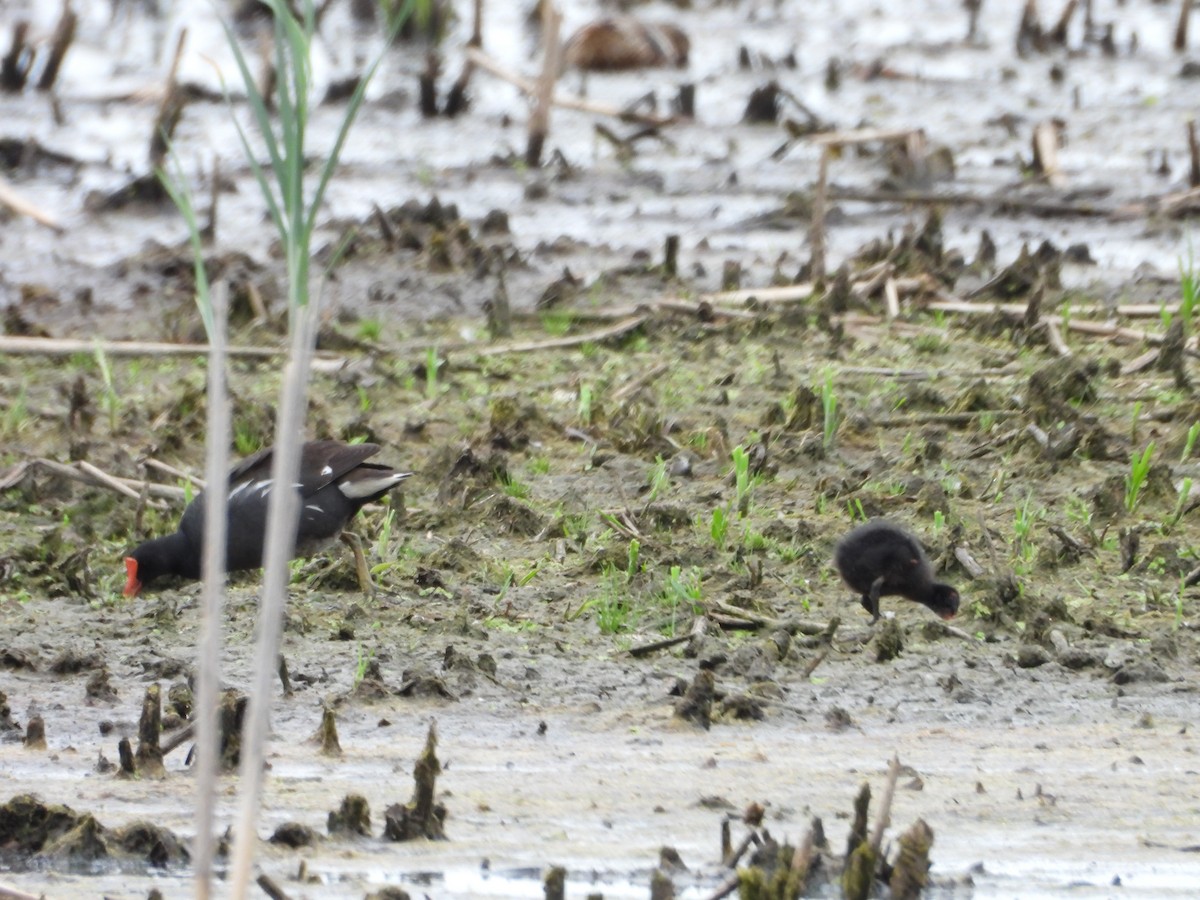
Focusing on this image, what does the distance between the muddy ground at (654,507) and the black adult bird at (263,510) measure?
0.15 metres

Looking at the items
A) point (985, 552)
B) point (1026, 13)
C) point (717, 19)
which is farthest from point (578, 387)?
point (717, 19)

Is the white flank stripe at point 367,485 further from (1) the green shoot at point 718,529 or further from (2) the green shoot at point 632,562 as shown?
(1) the green shoot at point 718,529

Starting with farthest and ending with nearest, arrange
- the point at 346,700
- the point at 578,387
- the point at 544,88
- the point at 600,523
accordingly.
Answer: the point at 544,88, the point at 578,387, the point at 600,523, the point at 346,700

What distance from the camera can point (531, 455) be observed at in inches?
276

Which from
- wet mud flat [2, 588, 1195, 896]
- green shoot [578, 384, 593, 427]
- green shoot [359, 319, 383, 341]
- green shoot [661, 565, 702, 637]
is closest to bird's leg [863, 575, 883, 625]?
wet mud flat [2, 588, 1195, 896]

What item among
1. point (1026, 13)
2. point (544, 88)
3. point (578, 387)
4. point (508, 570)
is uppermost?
point (1026, 13)

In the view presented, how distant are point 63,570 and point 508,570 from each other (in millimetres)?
1377

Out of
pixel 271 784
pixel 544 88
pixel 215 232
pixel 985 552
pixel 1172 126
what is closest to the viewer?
pixel 271 784

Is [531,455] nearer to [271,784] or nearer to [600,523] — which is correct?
[600,523]

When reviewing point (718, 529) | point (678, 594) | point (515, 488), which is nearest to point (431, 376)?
point (515, 488)

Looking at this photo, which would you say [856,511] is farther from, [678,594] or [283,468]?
[283,468]

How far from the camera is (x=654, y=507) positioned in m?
6.24

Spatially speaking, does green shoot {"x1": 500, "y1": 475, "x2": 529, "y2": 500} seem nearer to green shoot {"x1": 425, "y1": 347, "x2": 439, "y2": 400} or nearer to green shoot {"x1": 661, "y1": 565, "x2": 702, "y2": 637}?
green shoot {"x1": 661, "y1": 565, "x2": 702, "y2": 637}

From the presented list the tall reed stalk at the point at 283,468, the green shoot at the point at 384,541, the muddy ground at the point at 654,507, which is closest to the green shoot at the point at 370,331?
the muddy ground at the point at 654,507
